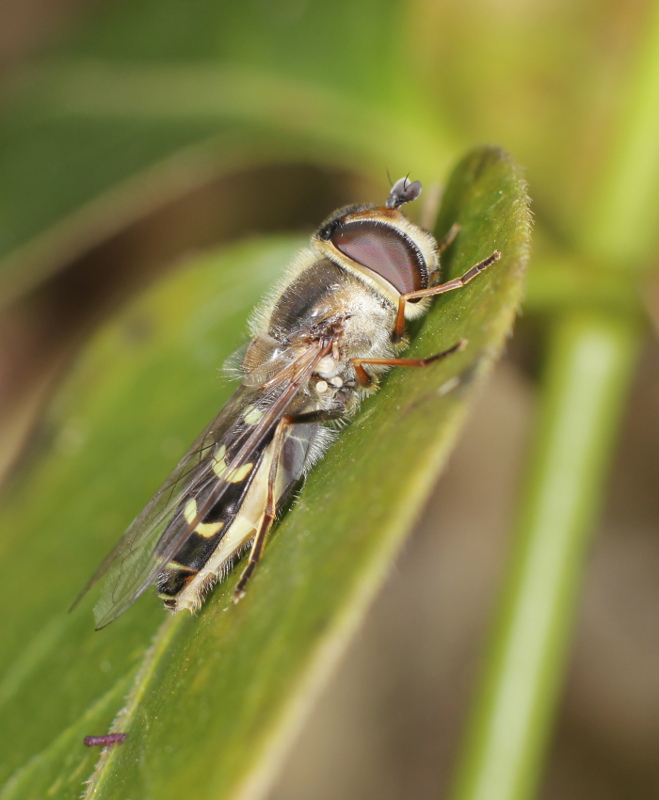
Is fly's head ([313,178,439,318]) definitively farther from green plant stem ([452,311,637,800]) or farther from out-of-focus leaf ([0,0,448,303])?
out-of-focus leaf ([0,0,448,303])

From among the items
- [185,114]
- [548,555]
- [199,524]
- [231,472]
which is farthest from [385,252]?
[185,114]

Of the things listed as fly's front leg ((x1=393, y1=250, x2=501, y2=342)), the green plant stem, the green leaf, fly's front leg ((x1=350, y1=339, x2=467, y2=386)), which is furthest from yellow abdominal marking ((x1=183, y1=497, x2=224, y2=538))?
the green plant stem

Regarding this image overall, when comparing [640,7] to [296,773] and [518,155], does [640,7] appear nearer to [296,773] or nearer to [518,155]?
A: [518,155]

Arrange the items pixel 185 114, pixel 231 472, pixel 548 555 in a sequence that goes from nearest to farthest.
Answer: pixel 231 472 → pixel 548 555 → pixel 185 114

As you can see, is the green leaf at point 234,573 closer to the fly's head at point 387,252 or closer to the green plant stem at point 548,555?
the fly's head at point 387,252

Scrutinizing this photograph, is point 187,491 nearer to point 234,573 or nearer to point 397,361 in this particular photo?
point 234,573

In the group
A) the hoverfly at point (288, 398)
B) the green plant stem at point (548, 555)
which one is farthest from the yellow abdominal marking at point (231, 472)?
the green plant stem at point (548, 555)

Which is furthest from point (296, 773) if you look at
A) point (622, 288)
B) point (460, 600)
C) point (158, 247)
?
point (622, 288)
